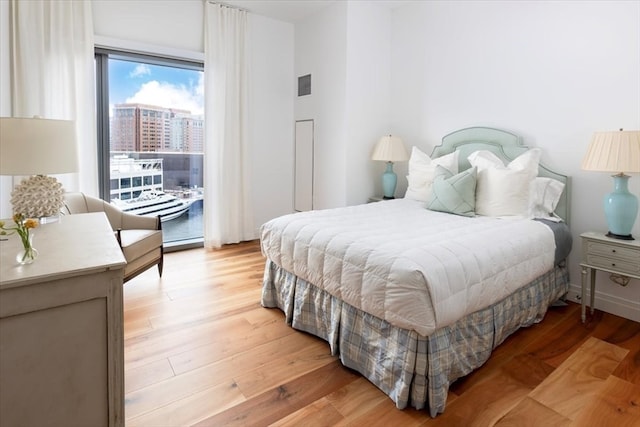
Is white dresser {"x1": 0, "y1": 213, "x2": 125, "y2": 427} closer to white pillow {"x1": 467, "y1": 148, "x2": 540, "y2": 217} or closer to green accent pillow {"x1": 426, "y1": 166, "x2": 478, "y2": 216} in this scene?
green accent pillow {"x1": 426, "y1": 166, "x2": 478, "y2": 216}

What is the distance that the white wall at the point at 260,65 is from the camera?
12.4 feet

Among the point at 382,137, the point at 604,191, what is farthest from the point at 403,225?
the point at 382,137

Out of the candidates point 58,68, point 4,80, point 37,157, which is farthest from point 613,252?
point 4,80

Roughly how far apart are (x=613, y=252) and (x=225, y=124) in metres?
3.88

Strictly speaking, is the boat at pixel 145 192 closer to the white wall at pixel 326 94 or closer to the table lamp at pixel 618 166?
the white wall at pixel 326 94

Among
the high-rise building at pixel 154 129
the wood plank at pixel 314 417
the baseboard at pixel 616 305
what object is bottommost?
the wood plank at pixel 314 417

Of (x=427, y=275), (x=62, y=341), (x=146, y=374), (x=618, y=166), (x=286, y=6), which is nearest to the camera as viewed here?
(x=62, y=341)

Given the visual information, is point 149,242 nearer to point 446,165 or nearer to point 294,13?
point 446,165

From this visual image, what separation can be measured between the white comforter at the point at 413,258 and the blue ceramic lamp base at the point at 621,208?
16.2 inches

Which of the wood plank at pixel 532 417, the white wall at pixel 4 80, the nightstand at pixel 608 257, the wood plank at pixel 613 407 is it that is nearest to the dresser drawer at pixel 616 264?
the nightstand at pixel 608 257

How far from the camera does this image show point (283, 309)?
2701 millimetres

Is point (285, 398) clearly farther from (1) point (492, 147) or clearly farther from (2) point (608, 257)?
(1) point (492, 147)

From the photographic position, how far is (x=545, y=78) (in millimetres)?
3012

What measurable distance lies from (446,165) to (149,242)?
2736 millimetres
